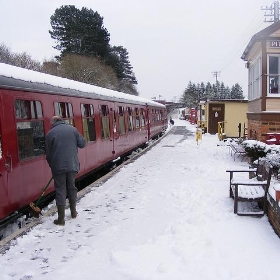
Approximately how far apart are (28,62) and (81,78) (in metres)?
5.75

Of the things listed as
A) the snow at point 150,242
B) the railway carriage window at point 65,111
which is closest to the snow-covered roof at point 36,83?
the railway carriage window at point 65,111

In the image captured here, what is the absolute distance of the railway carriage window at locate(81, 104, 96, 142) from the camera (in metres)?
9.15

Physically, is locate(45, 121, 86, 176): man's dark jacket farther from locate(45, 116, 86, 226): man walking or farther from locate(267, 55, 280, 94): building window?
locate(267, 55, 280, 94): building window

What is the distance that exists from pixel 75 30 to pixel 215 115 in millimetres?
22016

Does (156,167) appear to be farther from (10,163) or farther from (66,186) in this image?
(10,163)

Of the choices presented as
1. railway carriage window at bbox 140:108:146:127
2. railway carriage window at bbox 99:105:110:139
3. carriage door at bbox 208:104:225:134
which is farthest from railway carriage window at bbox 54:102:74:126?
carriage door at bbox 208:104:225:134

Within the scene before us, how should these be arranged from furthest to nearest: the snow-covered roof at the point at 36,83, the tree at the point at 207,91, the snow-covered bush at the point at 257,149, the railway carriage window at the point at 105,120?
the tree at the point at 207,91 < the railway carriage window at the point at 105,120 < the snow-covered bush at the point at 257,149 < the snow-covered roof at the point at 36,83

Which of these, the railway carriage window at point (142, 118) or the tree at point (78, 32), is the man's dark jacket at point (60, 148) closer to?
the railway carriage window at point (142, 118)

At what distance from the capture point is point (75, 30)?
4347 cm

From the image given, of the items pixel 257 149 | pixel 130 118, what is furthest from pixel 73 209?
pixel 130 118

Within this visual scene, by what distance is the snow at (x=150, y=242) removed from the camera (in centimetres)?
409

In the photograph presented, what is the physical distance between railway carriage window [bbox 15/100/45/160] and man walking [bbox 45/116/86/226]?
1.41 ft

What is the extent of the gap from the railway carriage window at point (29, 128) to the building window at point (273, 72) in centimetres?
948

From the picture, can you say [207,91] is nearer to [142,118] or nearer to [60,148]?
[142,118]
